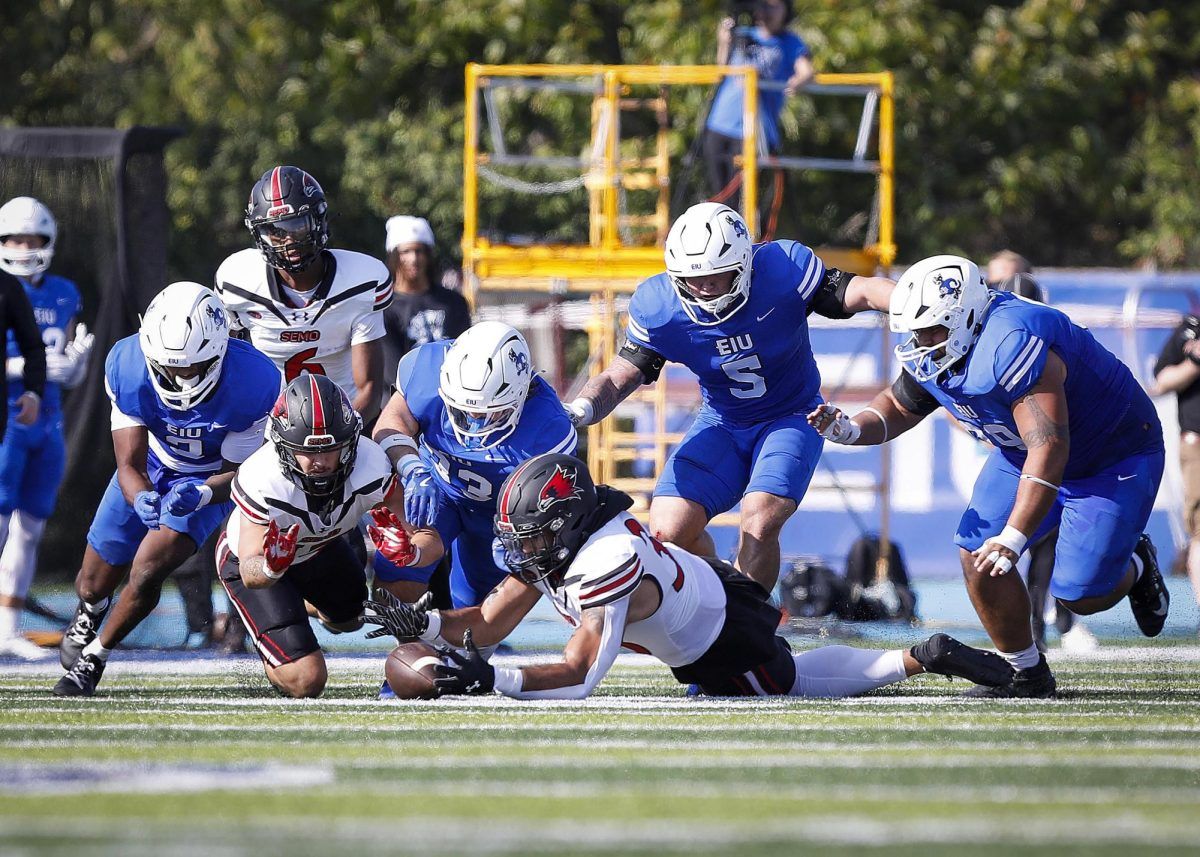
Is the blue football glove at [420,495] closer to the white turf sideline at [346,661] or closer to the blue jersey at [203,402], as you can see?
the blue jersey at [203,402]

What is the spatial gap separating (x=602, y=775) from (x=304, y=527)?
2.19 m

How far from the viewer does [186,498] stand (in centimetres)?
616

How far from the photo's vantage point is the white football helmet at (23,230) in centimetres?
830

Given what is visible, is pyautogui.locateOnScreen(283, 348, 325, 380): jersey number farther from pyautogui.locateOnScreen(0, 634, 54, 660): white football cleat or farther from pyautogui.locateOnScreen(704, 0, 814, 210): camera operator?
pyautogui.locateOnScreen(704, 0, 814, 210): camera operator

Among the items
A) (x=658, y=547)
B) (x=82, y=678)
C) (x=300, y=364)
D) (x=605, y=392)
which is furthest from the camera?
(x=300, y=364)

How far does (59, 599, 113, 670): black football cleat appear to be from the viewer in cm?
654

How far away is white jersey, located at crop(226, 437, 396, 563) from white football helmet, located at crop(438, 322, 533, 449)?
0.31m

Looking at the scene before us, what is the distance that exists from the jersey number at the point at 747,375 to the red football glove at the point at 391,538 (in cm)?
164

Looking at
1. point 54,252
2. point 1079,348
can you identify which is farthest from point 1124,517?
point 54,252

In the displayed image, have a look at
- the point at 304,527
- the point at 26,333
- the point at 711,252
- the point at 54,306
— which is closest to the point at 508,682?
the point at 304,527

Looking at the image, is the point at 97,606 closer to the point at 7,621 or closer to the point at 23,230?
the point at 7,621

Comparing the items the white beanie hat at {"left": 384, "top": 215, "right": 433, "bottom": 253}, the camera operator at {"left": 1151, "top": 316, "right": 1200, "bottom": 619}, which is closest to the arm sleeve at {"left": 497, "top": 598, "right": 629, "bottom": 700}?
the white beanie hat at {"left": 384, "top": 215, "right": 433, "bottom": 253}

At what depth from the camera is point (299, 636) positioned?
6.04 meters

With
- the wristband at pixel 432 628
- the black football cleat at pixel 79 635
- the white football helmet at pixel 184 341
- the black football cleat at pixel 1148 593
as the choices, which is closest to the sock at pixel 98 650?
the black football cleat at pixel 79 635
